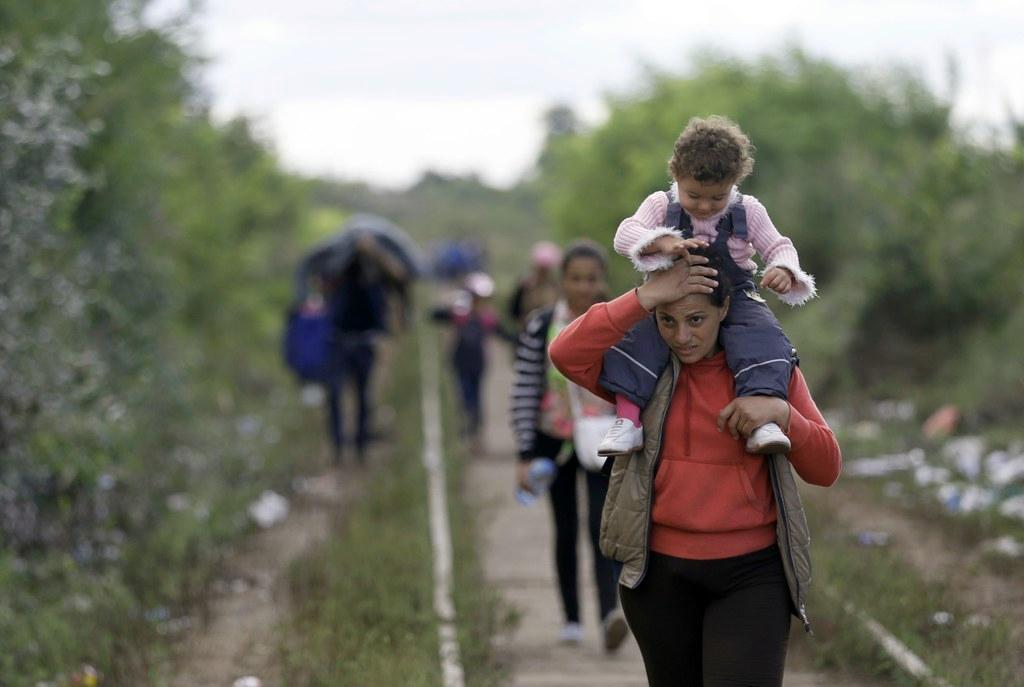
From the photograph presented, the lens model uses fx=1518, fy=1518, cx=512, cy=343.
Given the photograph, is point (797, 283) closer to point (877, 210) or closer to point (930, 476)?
point (930, 476)

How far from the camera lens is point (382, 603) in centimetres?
791

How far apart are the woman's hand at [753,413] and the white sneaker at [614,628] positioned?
309cm

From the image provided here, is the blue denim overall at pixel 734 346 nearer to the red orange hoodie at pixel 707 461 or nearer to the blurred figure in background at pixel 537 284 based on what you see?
the red orange hoodie at pixel 707 461

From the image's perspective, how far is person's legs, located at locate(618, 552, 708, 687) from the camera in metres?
4.34

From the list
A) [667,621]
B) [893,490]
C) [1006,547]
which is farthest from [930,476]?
[667,621]

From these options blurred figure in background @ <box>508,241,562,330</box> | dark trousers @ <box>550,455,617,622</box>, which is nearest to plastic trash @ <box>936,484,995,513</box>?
blurred figure in background @ <box>508,241,562,330</box>

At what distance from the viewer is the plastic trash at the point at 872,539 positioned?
957cm

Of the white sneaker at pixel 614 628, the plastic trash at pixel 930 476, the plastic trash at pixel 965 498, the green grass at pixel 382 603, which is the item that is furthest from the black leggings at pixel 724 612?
the plastic trash at pixel 930 476

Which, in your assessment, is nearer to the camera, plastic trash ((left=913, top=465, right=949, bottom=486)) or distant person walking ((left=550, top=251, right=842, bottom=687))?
distant person walking ((left=550, top=251, right=842, bottom=687))

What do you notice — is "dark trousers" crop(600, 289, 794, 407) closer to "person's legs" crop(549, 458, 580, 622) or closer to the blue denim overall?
the blue denim overall

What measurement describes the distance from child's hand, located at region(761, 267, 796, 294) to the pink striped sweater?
17 millimetres

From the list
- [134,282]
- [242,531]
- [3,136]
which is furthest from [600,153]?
[3,136]

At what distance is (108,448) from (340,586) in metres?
2.61

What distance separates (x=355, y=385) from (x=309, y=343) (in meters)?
0.87
